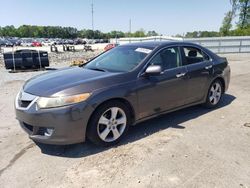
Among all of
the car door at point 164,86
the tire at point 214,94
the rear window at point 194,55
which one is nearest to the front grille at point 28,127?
the car door at point 164,86

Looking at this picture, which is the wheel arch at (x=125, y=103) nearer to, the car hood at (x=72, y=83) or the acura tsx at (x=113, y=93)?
the acura tsx at (x=113, y=93)

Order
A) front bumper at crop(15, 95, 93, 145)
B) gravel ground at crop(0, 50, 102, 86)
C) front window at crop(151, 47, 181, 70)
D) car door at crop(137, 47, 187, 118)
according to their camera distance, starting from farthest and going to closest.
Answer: gravel ground at crop(0, 50, 102, 86), front window at crop(151, 47, 181, 70), car door at crop(137, 47, 187, 118), front bumper at crop(15, 95, 93, 145)

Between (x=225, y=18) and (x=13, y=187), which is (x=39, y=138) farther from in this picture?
(x=225, y=18)

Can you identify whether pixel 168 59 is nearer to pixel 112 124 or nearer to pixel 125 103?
pixel 125 103

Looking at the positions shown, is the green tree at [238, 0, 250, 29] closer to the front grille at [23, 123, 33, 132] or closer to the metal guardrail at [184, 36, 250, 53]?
the metal guardrail at [184, 36, 250, 53]

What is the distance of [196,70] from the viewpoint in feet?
16.5

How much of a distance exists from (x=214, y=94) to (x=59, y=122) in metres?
3.69

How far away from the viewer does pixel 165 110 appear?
4.58 metres

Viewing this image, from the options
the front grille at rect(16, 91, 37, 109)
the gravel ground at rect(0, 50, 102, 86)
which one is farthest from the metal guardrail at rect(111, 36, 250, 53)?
the front grille at rect(16, 91, 37, 109)

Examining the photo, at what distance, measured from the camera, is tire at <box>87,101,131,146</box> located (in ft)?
11.9

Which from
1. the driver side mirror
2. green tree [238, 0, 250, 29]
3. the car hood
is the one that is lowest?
the car hood

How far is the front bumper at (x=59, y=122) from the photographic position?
133 inches

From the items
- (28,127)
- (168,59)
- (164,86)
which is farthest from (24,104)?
(168,59)

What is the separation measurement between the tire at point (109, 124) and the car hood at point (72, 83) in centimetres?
33
